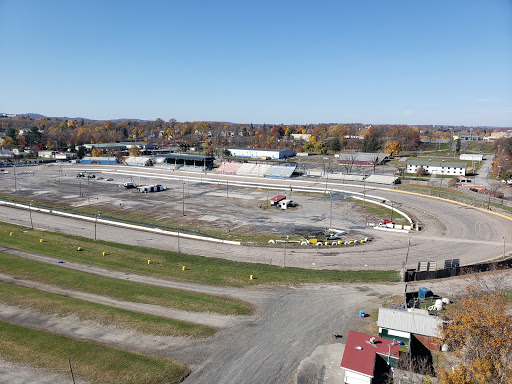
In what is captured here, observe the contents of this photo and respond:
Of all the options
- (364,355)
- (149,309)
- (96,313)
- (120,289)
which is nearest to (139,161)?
(120,289)

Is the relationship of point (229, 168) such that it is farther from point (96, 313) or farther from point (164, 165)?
point (96, 313)

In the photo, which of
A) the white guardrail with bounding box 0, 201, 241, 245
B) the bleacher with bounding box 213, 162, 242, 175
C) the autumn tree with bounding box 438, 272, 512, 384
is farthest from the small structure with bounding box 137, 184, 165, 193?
the autumn tree with bounding box 438, 272, 512, 384

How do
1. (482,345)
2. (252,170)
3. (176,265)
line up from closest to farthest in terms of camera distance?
(482,345) < (176,265) < (252,170)

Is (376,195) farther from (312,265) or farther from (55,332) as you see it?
(55,332)

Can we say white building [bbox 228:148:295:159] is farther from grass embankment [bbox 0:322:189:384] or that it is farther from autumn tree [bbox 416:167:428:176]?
grass embankment [bbox 0:322:189:384]

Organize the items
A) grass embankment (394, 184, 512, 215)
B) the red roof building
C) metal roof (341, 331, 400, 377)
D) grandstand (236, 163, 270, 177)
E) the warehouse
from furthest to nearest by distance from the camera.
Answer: the warehouse
grandstand (236, 163, 270, 177)
grass embankment (394, 184, 512, 215)
metal roof (341, 331, 400, 377)
the red roof building

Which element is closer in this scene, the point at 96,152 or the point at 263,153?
the point at 263,153
